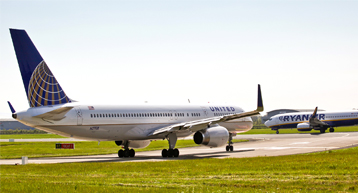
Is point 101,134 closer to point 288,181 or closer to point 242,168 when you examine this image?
point 242,168

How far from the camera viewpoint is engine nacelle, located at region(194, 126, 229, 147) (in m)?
28.8

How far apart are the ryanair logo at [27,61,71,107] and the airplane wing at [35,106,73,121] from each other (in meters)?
0.75

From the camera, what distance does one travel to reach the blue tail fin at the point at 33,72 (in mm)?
24375

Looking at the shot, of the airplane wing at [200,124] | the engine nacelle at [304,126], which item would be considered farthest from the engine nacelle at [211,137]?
the engine nacelle at [304,126]

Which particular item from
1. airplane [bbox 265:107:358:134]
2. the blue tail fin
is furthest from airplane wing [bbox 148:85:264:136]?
airplane [bbox 265:107:358:134]

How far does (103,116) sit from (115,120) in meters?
1.00

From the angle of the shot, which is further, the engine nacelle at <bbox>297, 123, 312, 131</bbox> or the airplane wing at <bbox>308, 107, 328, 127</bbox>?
the engine nacelle at <bbox>297, 123, 312, 131</bbox>

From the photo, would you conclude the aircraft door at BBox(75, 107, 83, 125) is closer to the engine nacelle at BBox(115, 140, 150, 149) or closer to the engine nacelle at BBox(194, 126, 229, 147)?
the engine nacelle at BBox(115, 140, 150, 149)

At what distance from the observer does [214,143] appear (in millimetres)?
28969

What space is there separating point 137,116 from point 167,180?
52.1ft

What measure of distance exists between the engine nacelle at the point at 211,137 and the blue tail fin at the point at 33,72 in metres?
10.3

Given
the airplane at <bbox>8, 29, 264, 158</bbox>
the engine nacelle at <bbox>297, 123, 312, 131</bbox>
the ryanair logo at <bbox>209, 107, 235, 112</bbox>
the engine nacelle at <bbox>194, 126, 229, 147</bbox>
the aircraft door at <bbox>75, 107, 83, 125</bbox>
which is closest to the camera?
the airplane at <bbox>8, 29, 264, 158</bbox>

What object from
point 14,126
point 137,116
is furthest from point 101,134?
point 14,126

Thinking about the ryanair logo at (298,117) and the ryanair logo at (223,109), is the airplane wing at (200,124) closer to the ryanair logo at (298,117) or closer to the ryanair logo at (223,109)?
the ryanair logo at (223,109)
